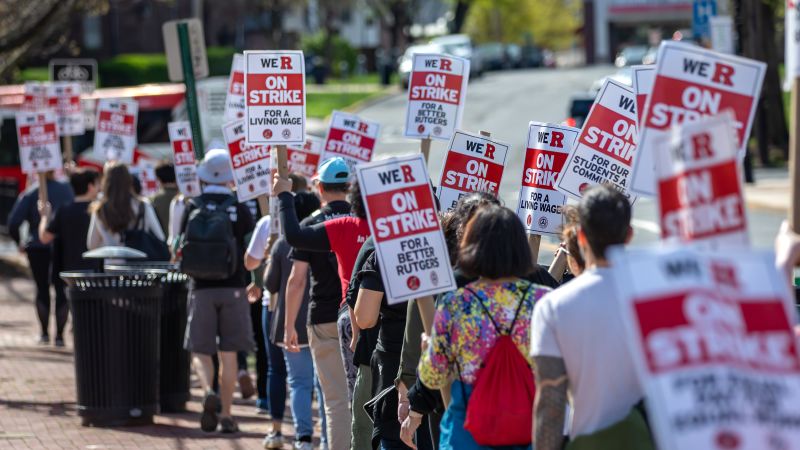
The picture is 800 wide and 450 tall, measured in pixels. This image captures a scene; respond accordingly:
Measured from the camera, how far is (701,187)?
396 cm

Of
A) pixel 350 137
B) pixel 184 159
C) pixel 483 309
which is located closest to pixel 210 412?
pixel 350 137

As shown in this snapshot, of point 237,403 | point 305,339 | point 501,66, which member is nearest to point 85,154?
point 237,403

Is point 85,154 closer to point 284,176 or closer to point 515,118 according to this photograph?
point 515,118

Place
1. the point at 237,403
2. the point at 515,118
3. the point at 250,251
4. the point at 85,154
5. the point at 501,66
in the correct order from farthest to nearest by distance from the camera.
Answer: the point at 501,66, the point at 515,118, the point at 85,154, the point at 237,403, the point at 250,251

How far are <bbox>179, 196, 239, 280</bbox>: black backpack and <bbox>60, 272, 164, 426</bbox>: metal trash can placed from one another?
52 cm

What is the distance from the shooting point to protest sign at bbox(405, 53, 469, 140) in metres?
9.66

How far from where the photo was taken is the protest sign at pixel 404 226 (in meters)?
5.81

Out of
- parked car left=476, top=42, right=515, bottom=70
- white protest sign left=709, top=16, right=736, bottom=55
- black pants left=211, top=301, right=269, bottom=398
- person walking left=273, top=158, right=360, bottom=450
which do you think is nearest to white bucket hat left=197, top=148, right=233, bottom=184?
black pants left=211, top=301, right=269, bottom=398

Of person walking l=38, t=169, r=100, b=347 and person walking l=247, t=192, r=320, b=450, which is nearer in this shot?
person walking l=247, t=192, r=320, b=450

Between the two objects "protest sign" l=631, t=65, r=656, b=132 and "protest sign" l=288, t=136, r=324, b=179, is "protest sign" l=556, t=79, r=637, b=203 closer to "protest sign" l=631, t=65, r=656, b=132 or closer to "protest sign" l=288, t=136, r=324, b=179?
"protest sign" l=631, t=65, r=656, b=132

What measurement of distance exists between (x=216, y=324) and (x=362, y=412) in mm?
2768

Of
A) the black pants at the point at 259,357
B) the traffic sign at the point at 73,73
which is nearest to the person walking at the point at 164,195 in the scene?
the black pants at the point at 259,357

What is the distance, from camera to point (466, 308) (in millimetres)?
5223

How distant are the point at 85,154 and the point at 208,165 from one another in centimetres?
2069
